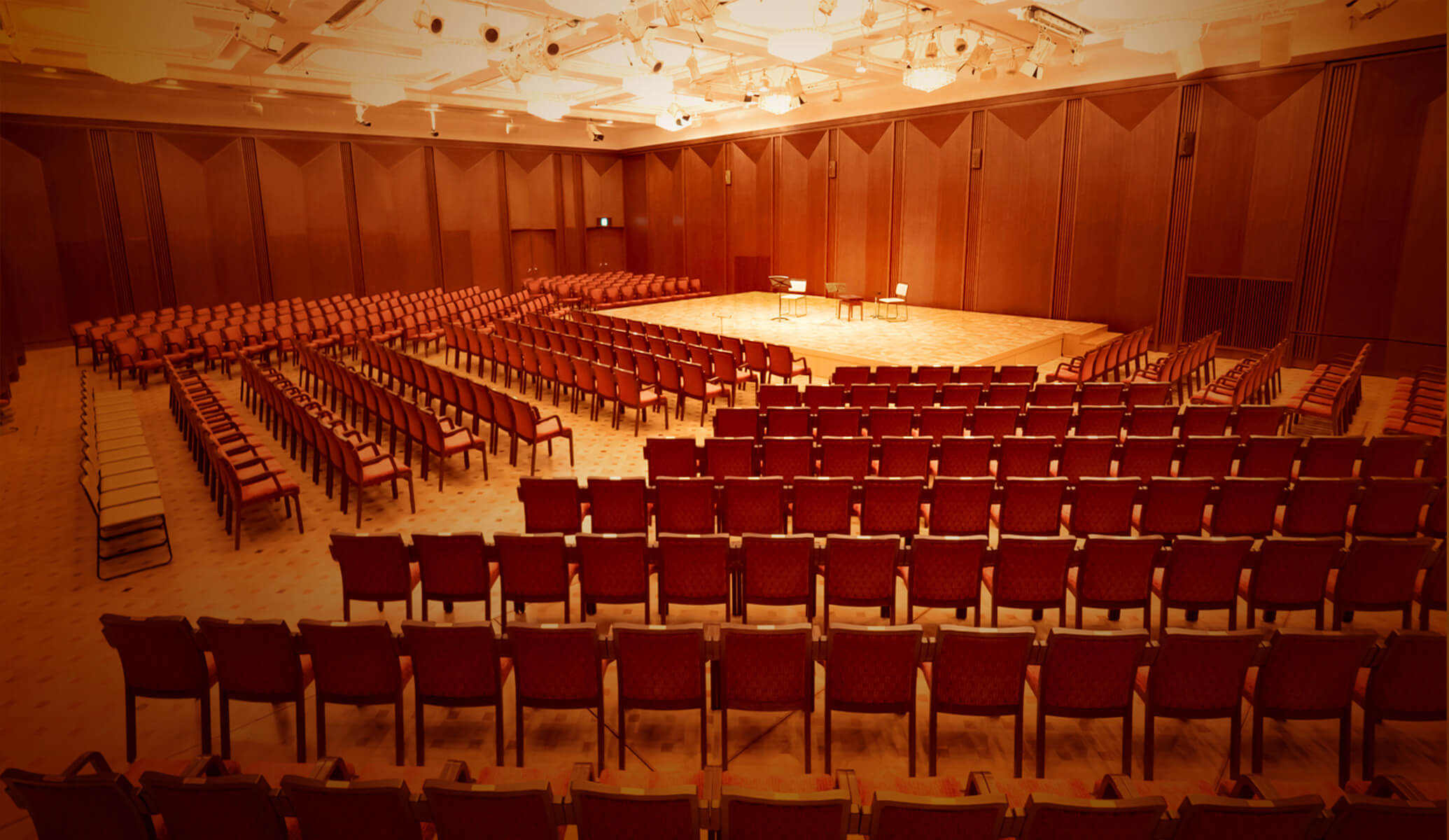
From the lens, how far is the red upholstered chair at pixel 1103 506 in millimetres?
4840

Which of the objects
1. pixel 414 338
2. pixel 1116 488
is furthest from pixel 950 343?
pixel 414 338

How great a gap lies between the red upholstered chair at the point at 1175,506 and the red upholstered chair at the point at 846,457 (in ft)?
6.01

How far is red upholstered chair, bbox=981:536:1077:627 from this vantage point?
13.5ft

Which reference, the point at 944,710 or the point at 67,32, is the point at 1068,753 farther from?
the point at 67,32

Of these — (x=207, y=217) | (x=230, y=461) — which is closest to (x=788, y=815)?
(x=230, y=461)

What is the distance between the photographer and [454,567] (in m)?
4.39

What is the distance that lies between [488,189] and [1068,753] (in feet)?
66.7

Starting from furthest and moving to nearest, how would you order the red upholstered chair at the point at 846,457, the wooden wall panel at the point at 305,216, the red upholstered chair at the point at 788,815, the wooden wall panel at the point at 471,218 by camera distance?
the wooden wall panel at the point at 471,218 → the wooden wall panel at the point at 305,216 → the red upholstered chair at the point at 846,457 → the red upholstered chair at the point at 788,815

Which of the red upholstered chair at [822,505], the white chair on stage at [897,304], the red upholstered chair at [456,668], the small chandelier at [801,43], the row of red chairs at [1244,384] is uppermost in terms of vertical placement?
the small chandelier at [801,43]

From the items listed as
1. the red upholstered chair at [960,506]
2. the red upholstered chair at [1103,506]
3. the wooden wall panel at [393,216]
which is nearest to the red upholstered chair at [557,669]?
the red upholstered chair at [960,506]

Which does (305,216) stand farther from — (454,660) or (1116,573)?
(1116,573)

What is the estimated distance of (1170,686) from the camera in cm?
335

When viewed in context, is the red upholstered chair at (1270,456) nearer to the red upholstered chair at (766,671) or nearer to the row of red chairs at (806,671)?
the row of red chairs at (806,671)

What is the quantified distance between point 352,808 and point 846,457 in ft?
13.3
